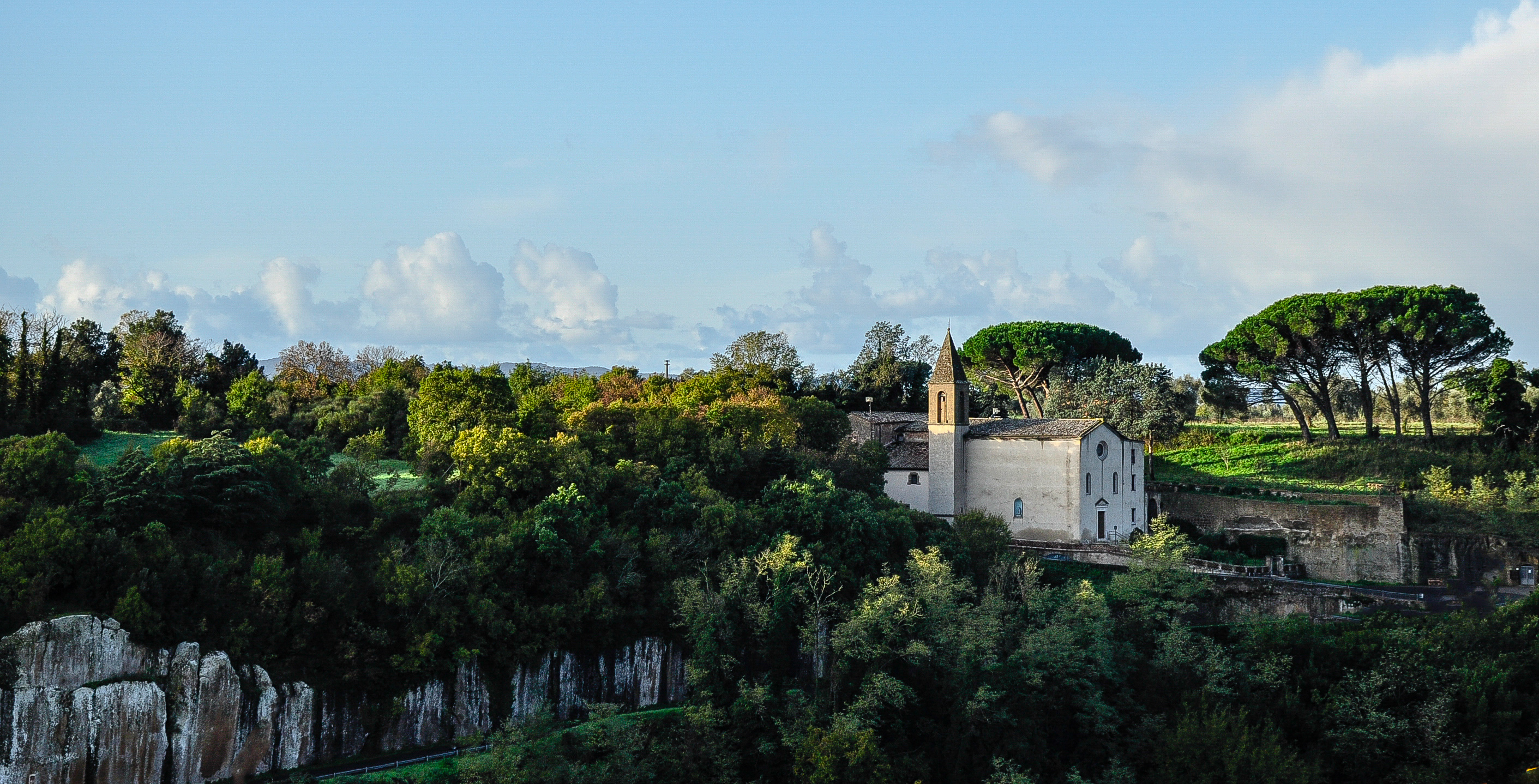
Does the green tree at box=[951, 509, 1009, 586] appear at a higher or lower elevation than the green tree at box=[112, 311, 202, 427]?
lower

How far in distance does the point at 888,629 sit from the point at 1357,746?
13.1m

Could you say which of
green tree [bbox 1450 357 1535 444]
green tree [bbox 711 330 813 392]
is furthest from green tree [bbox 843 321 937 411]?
green tree [bbox 1450 357 1535 444]

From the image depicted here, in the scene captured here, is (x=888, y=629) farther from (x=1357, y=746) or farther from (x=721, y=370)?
(x=721, y=370)

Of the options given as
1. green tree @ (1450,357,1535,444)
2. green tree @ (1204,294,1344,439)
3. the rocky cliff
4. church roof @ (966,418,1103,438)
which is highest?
green tree @ (1204,294,1344,439)

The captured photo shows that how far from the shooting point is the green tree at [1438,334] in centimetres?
5209

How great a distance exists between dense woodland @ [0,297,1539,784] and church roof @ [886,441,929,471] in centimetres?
619

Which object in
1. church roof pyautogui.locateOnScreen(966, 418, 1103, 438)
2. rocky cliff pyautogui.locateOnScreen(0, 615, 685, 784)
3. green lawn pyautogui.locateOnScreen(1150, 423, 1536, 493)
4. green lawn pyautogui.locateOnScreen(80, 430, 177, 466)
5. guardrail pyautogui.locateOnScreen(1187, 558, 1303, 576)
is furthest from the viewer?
green lawn pyautogui.locateOnScreen(1150, 423, 1536, 493)

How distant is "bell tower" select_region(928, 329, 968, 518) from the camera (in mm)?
48094

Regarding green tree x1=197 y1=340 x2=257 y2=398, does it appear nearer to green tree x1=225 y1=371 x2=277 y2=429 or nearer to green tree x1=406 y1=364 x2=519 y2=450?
green tree x1=225 y1=371 x2=277 y2=429

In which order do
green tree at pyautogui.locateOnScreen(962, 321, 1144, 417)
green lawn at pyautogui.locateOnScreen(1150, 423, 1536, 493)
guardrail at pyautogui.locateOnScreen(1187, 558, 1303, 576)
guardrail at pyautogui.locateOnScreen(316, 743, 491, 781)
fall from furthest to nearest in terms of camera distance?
green tree at pyautogui.locateOnScreen(962, 321, 1144, 417) < green lawn at pyautogui.locateOnScreen(1150, 423, 1536, 493) < guardrail at pyautogui.locateOnScreen(1187, 558, 1303, 576) < guardrail at pyautogui.locateOnScreen(316, 743, 491, 781)

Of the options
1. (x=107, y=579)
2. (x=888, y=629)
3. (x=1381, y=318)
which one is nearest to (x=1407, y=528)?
(x=1381, y=318)

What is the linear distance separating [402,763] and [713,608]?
29.7 ft

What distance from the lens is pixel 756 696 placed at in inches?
1206

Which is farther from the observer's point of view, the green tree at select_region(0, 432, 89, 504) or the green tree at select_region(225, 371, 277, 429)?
the green tree at select_region(225, 371, 277, 429)
